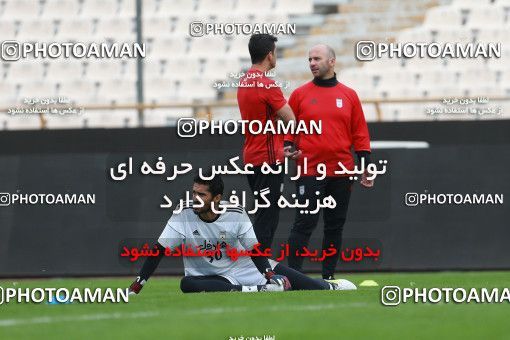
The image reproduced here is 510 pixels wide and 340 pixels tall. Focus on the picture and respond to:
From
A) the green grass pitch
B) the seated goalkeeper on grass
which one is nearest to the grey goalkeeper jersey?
the seated goalkeeper on grass

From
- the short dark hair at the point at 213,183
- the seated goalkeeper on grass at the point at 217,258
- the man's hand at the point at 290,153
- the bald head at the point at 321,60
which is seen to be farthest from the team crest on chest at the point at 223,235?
the bald head at the point at 321,60

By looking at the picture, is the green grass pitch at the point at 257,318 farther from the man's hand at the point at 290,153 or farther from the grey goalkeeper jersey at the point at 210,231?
the man's hand at the point at 290,153

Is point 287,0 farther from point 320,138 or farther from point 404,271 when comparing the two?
point 320,138

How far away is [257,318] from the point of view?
23.4 ft

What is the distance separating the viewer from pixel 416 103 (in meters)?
15.8

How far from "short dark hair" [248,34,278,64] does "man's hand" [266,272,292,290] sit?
1.55 metres

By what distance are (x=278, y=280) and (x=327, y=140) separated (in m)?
1.33

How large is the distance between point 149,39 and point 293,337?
14726mm

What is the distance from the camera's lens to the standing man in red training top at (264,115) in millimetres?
9734

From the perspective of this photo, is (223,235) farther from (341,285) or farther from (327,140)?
(327,140)

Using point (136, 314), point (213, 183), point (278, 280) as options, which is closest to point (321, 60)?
point (213, 183)

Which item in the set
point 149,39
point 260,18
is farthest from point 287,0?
point 149,39

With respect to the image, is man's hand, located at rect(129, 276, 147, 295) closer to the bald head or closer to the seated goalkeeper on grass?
the seated goalkeeper on grass

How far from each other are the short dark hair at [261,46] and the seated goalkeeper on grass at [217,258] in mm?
1168
